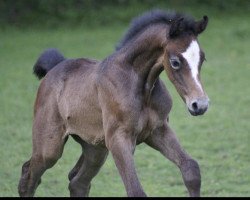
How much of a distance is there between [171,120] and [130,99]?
624cm

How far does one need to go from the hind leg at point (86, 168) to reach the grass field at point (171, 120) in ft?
3.83

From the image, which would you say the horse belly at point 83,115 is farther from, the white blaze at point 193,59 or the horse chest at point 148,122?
the white blaze at point 193,59

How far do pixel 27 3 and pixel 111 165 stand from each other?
1101cm

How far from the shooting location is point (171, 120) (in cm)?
1309

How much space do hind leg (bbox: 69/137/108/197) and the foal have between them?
0.4 inches

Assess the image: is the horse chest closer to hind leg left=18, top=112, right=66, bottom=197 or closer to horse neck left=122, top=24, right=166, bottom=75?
horse neck left=122, top=24, right=166, bottom=75

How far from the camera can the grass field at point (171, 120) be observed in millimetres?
9680

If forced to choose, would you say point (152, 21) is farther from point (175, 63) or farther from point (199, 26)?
point (175, 63)

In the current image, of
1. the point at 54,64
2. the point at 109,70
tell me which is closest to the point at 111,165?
the point at 54,64

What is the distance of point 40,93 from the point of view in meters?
8.10

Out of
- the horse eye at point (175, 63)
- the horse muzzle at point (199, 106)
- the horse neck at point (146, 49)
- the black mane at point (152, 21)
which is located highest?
the black mane at point (152, 21)

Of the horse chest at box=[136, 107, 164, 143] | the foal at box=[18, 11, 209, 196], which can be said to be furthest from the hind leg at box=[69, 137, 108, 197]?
the horse chest at box=[136, 107, 164, 143]

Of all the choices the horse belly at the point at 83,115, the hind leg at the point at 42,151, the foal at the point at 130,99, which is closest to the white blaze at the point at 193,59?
the foal at the point at 130,99

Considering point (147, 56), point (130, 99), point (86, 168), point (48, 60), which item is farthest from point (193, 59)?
point (48, 60)
